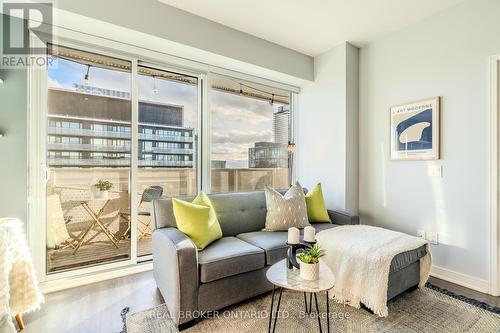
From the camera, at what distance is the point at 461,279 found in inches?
97.7

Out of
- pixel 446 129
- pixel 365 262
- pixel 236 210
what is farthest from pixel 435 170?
pixel 236 210

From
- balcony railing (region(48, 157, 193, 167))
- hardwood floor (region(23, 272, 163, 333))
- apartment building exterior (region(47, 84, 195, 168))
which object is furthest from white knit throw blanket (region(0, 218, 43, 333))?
apartment building exterior (region(47, 84, 195, 168))

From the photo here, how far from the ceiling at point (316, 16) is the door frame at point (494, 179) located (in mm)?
859

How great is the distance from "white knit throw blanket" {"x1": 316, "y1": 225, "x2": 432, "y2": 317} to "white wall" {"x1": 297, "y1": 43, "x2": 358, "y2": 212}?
3.34 feet

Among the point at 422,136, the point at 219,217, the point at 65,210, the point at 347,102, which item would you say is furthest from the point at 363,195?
the point at 65,210

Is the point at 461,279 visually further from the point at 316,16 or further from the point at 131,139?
the point at 131,139

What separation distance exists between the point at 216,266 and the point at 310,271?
0.71 m

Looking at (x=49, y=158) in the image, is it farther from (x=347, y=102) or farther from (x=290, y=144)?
(x=347, y=102)

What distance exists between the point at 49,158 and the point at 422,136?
3.80 meters

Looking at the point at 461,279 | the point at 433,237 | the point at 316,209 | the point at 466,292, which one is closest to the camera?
the point at 466,292

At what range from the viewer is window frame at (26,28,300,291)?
91.6 inches

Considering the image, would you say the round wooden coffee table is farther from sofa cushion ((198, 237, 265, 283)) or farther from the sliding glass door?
the sliding glass door

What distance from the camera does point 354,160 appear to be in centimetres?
339

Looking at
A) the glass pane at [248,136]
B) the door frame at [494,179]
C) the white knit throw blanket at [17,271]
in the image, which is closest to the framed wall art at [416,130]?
the door frame at [494,179]
